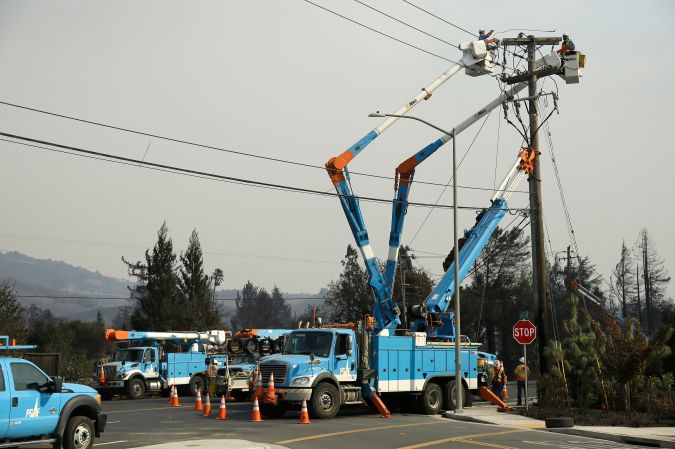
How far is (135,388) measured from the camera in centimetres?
3609

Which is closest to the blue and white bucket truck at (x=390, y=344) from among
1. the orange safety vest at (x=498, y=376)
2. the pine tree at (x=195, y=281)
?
the orange safety vest at (x=498, y=376)

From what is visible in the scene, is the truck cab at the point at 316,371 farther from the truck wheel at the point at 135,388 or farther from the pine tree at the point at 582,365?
the truck wheel at the point at 135,388

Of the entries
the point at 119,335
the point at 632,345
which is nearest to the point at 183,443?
the point at 632,345

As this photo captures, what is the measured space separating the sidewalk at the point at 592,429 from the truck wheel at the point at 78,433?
11376 millimetres

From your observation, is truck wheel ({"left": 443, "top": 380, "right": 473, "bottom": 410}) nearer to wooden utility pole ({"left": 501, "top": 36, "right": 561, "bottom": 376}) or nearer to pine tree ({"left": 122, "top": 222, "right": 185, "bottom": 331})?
wooden utility pole ({"left": 501, "top": 36, "right": 561, "bottom": 376})

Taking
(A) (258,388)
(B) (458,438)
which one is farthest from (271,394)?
(B) (458,438)

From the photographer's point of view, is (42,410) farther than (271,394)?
No

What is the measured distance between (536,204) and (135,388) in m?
19.1

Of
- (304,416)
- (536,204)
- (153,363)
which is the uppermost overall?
(536,204)

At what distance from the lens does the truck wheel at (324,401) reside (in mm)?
23094

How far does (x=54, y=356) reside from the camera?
17.9 meters

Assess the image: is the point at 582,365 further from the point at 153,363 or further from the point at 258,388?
the point at 153,363

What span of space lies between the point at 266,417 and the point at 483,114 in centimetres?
1491

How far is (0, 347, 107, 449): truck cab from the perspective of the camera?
1395 cm
